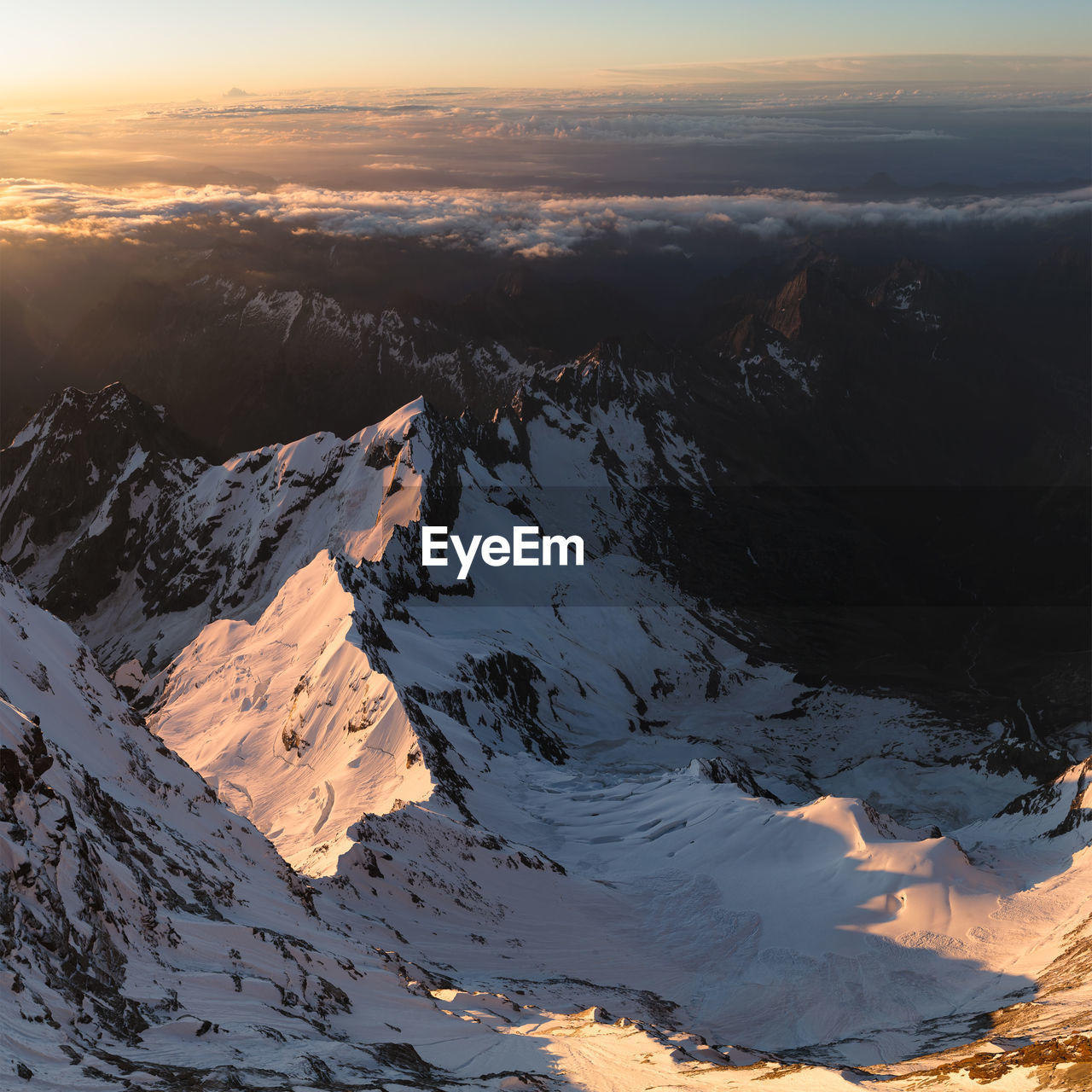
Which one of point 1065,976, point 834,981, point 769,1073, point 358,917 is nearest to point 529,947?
point 358,917

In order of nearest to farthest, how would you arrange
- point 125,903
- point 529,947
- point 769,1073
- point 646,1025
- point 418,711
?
1. point 125,903
2. point 769,1073
3. point 646,1025
4. point 529,947
5. point 418,711

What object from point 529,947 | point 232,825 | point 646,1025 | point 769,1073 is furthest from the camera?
point 529,947

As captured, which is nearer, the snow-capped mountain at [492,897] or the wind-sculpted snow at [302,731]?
the snow-capped mountain at [492,897]

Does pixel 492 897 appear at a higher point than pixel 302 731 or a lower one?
lower

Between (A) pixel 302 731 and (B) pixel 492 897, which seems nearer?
(B) pixel 492 897

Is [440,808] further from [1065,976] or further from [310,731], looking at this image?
[1065,976]

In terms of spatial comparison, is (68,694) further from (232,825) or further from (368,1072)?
(368,1072)

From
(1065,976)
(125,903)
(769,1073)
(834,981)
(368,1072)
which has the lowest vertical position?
(834,981)

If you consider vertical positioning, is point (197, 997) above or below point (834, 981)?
above

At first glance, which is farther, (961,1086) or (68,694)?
(68,694)

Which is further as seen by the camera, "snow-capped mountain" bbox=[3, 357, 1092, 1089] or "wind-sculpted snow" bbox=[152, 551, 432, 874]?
"wind-sculpted snow" bbox=[152, 551, 432, 874]
